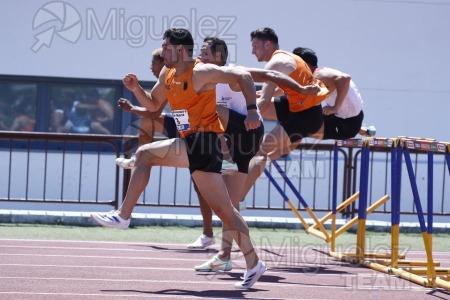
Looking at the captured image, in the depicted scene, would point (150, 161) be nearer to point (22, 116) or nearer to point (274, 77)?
point (274, 77)

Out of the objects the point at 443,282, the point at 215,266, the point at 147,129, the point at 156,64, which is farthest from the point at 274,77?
the point at 147,129

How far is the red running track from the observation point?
21.7 ft

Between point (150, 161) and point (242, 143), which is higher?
point (242, 143)

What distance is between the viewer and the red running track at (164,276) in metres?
6.60

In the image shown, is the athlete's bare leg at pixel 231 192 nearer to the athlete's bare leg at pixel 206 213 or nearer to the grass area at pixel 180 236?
the athlete's bare leg at pixel 206 213

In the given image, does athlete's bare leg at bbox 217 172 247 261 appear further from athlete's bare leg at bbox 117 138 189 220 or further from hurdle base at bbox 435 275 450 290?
hurdle base at bbox 435 275 450 290

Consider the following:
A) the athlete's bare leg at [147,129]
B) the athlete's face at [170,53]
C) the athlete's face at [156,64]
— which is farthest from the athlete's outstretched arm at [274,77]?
the athlete's bare leg at [147,129]

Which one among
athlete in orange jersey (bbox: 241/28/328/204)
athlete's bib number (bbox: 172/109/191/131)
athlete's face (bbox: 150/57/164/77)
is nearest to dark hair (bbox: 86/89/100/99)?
athlete's face (bbox: 150/57/164/77)

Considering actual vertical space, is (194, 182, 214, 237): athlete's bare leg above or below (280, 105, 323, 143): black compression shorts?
below

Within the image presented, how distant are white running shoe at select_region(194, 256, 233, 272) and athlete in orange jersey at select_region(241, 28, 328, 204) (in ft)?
2.21

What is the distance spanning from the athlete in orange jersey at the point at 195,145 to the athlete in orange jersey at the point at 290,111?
1.45 meters

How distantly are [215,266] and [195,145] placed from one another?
1.54 meters

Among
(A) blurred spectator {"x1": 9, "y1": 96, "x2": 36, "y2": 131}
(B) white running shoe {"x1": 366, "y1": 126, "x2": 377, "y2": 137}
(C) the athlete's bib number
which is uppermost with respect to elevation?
(A) blurred spectator {"x1": 9, "y1": 96, "x2": 36, "y2": 131}

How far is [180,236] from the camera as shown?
1157 cm
